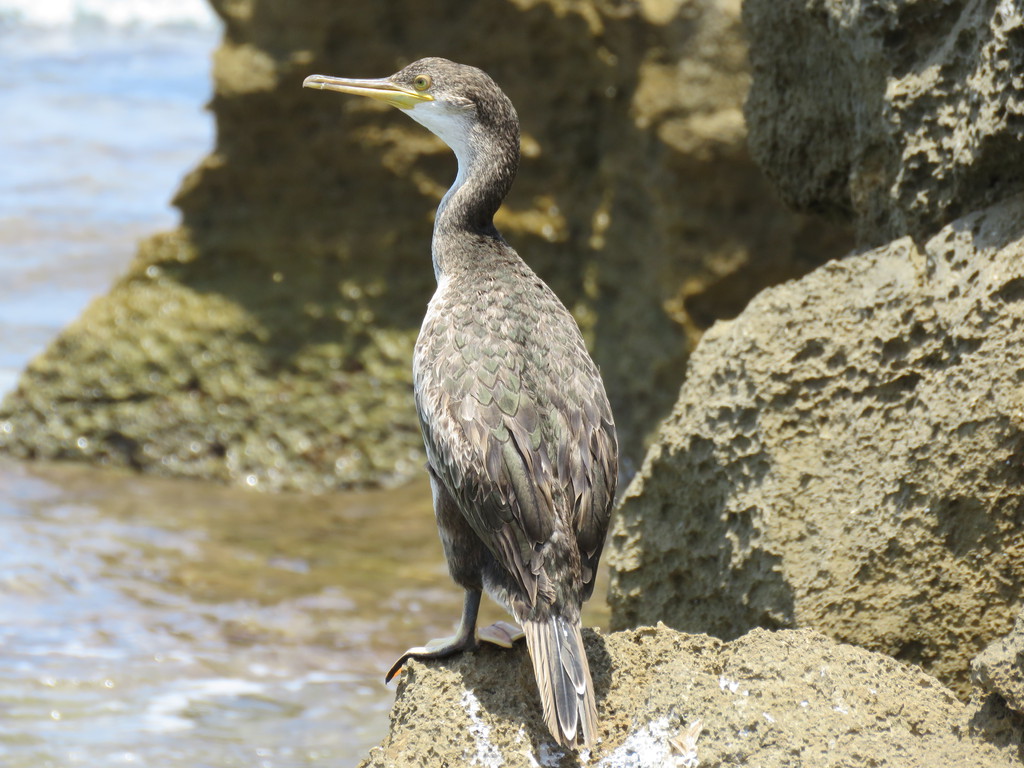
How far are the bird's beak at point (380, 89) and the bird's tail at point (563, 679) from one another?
1850 millimetres

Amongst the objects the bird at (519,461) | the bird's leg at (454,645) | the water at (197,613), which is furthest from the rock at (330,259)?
the bird's leg at (454,645)

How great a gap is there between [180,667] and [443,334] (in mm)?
2566

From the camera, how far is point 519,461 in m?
3.24

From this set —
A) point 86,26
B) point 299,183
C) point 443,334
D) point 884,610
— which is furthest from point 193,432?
point 86,26

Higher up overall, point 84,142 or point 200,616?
point 84,142

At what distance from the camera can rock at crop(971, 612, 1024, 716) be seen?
2.66 metres

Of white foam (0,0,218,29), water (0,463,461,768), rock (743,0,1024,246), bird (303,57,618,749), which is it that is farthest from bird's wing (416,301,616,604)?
white foam (0,0,218,29)

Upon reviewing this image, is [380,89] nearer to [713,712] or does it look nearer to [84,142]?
[713,712]

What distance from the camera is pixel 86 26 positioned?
73.4 feet

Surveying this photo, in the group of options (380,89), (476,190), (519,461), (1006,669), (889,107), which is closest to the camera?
(1006,669)

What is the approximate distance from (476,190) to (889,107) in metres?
1.26

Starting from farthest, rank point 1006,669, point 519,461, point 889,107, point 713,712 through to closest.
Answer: point 889,107 → point 519,461 → point 713,712 → point 1006,669

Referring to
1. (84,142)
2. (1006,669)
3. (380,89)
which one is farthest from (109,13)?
(1006,669)

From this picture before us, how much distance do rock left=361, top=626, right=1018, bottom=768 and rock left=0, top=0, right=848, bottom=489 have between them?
3.97 meters
